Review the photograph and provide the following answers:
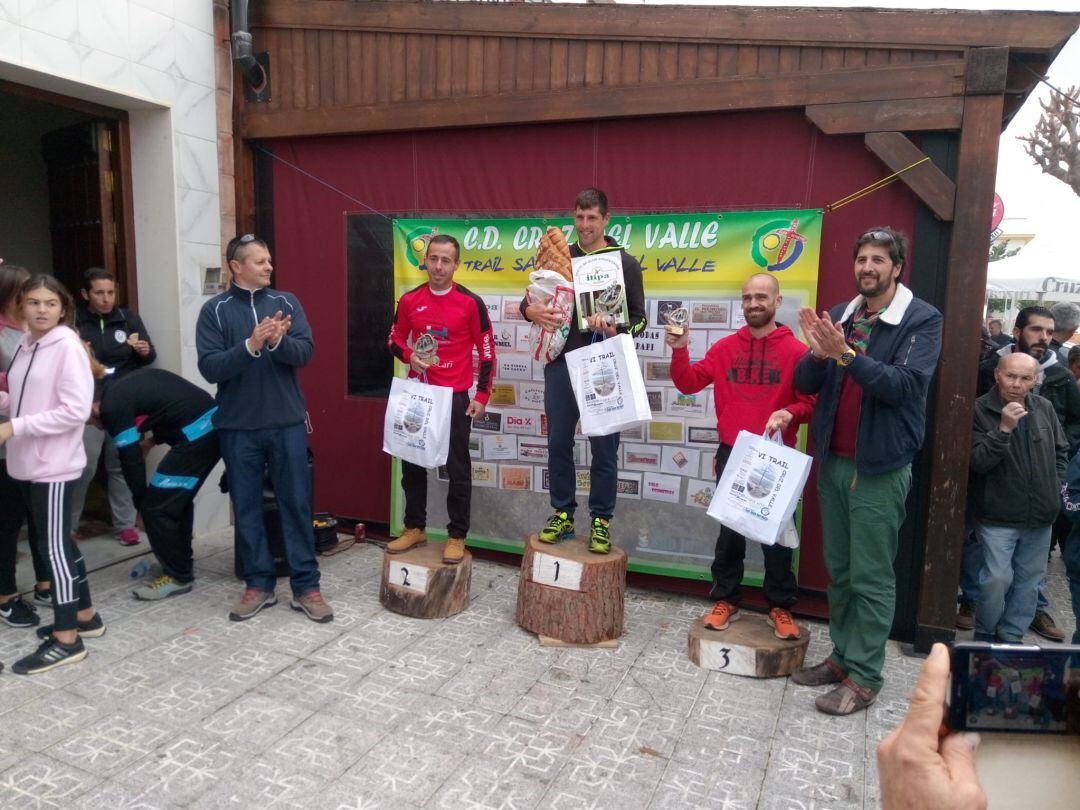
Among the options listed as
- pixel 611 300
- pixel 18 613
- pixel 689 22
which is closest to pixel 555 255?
pixel 611 300

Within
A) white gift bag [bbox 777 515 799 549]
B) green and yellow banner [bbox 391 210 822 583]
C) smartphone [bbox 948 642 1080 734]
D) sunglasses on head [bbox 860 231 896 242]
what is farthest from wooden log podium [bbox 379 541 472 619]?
smartphone [bbox 948 642 1080 734]

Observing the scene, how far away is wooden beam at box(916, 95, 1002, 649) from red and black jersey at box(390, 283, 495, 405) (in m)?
2.20

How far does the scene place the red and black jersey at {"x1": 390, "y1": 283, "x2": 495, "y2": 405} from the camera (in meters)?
3.97

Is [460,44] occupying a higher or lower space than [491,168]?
higher

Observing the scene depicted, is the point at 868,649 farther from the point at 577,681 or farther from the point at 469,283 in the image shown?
the point at 469,283

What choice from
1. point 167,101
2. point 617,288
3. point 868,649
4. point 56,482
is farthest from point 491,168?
point 868,649

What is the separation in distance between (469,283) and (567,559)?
1858mm

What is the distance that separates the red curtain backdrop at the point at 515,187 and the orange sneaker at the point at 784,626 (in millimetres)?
579

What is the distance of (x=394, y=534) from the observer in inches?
192

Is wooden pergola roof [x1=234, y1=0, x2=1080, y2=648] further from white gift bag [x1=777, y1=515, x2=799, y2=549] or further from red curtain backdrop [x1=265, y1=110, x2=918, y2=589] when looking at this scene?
white gift bag [x1=777, y1=515, x2=799, y2=549]

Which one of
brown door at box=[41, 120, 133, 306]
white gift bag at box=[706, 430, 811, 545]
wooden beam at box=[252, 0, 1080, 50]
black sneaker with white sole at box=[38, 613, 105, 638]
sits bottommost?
black sneaker with white sole at box=[38, 613, 105, 638]

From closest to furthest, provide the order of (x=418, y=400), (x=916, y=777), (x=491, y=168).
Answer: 1. (x=916, y=777)
2. (x=418, y=400)
3. (x=491, y=168)

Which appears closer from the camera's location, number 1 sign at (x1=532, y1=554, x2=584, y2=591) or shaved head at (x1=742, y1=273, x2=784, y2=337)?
shaved head at (x1=742, y1=273, x2=784, y2=337)

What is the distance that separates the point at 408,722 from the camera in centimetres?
289
